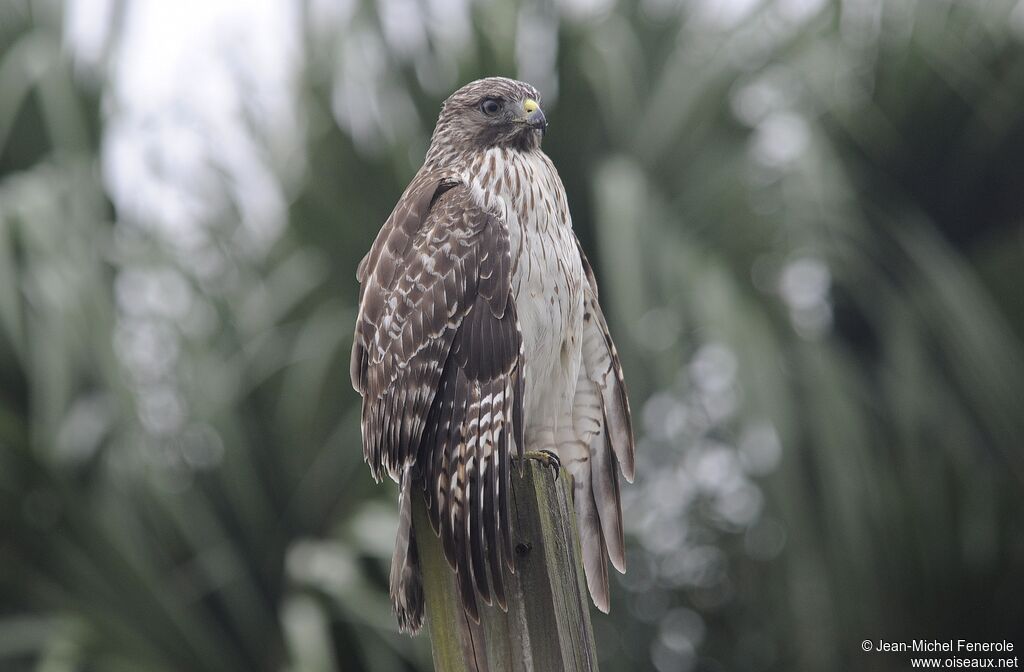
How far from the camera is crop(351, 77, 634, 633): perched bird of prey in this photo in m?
2.41

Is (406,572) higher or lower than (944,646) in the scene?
higher

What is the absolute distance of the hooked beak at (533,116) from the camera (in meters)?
3.15

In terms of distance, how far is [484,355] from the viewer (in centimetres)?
256

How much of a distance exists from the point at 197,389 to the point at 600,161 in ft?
5.81

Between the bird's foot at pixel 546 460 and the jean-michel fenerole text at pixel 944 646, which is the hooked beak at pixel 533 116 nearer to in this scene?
the bird's foot at pixel 546 460

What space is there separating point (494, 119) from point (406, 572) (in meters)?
1.43

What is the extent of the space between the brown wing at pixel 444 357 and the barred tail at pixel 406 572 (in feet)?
0.19

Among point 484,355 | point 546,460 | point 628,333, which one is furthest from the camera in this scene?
point 628,333

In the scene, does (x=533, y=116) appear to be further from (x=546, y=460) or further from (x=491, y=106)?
(x=546, y=460)

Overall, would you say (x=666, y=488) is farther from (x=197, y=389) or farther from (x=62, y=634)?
(x=62, y=634)

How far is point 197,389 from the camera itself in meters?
4.53

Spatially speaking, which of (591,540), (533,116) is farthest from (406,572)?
(533,116)

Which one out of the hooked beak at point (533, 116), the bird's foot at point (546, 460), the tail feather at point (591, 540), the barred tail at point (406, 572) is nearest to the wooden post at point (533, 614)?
the bird's foot at point (546, 460)

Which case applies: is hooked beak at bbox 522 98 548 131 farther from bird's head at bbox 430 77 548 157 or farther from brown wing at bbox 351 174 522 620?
brown wing at bbox 351 174 522 620
